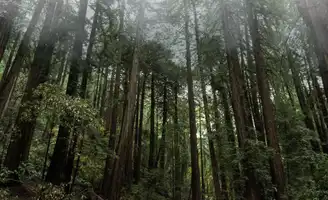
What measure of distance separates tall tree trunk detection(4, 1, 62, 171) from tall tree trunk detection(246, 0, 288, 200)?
7113mm

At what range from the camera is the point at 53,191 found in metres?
6.36

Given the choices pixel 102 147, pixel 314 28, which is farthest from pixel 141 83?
pixel 314 28

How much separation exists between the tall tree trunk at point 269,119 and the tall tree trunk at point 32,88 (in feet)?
23.3

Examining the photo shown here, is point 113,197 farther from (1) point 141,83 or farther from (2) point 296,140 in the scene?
(1) point 141,83

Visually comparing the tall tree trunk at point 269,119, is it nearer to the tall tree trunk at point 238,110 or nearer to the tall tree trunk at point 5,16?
the tall tree trunk at point 238,110

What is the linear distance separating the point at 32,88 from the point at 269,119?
24.6 feet

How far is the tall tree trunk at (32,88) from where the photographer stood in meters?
8.26

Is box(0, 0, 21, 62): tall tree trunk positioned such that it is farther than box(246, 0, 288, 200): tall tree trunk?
No

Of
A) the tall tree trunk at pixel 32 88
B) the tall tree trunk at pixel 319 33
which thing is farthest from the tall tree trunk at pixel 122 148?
the tall tree trunk at pixel 319 33

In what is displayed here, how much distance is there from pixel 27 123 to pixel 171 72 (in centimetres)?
1055

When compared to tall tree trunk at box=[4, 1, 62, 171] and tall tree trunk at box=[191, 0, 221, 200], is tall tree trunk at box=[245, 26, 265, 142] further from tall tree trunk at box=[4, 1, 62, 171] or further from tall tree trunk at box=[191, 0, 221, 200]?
tall tree trunk at box=[4, 1, 62, 171]

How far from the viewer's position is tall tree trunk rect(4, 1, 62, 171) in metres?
8.26

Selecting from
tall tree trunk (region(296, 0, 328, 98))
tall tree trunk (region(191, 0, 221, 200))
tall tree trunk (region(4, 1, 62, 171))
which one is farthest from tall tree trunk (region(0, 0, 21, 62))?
tall tree trunk (region(191, 0, 221, 200))

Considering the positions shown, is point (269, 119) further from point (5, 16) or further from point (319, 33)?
point (5, 16)
